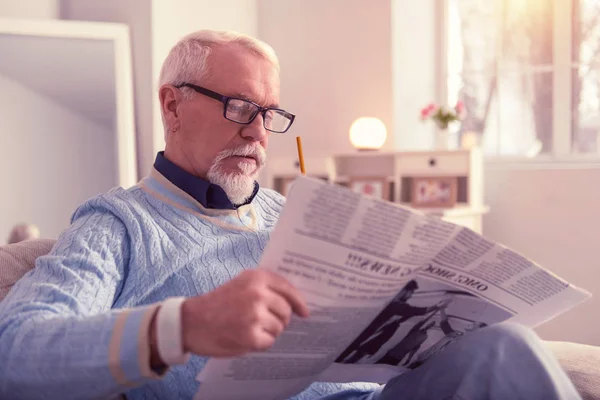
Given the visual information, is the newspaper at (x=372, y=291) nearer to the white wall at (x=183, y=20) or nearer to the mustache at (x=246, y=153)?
Answer: the mustache at (x=246, y=153)

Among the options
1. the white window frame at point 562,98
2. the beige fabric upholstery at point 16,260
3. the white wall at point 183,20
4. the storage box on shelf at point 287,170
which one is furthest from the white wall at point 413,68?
the beige fabric upholstery at point 16,260

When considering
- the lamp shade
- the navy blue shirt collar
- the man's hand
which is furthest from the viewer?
the lamp shade

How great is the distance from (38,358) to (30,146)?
97.1 inches

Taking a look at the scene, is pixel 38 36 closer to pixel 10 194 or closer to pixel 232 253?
pixel 10 194

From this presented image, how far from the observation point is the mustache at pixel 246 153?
4.34 feet

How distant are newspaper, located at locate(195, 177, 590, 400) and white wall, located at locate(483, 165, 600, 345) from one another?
246 centimetres

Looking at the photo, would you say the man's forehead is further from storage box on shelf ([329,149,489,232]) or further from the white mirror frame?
the white mirror frame

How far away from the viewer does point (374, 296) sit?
86 cm

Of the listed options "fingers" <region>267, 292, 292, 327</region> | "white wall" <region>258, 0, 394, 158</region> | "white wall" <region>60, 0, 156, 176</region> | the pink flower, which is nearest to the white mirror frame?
→ "white wall" <region>60, 0, 156, 176</region>

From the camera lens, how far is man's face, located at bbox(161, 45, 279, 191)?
1.33 m

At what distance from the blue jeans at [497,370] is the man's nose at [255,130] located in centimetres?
56

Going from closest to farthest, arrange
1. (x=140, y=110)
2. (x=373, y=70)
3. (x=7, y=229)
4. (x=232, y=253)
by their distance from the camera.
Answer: (x=232, y=253), (x=7, y=229), (x=140, y=110), (x=373, y=70)

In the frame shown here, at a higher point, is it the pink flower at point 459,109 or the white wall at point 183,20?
the white wall at point 183,20

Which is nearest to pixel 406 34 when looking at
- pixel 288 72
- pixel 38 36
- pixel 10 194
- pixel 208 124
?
pixel 288 72
